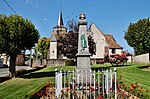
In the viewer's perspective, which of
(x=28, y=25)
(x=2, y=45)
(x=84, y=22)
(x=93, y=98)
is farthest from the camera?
(x=28, y=25)

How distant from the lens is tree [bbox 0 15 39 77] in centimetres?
1906

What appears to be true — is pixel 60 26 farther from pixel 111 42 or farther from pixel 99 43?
pixel 111 42

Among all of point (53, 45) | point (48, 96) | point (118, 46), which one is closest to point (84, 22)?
point (48, 96)

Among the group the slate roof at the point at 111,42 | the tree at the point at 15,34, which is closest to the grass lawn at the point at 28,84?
the tree at the point at 15,34

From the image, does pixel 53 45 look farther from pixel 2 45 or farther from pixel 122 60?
pixel 2 45

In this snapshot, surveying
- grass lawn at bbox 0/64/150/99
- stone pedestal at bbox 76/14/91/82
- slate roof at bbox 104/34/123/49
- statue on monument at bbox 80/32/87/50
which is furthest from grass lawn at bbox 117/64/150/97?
slate roof at bbox 104/34/123/49

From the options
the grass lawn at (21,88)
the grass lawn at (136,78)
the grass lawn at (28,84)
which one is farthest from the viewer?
the grass lawn at (136,78)

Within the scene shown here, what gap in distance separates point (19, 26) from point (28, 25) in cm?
109

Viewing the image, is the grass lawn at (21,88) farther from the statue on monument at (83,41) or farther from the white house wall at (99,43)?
the white house wall at (99,43)

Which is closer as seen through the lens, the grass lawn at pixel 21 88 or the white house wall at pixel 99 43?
the grass lawn at pixel 21 88

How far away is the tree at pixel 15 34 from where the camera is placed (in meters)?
19.1

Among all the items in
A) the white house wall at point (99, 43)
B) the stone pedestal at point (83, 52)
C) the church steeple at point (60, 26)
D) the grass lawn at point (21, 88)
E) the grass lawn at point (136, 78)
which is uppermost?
the church steeple at point (60, 26)

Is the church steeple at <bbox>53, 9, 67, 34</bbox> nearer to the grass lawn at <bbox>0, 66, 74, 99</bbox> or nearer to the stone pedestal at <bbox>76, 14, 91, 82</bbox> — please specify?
the grass lawn at <bbox>0, 66, 74, 99</bbox>

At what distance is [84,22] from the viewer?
1342 centimetres
